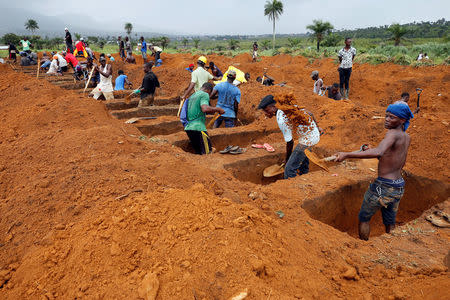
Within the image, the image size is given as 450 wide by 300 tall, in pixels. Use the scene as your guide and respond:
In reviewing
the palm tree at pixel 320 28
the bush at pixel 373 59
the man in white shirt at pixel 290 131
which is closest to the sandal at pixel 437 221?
the man in white shirt at pixel 290 131

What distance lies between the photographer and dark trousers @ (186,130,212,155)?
5.01m

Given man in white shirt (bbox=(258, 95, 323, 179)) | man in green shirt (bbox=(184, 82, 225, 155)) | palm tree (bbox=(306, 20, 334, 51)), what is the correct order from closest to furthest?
1. man in white shirt (bbox=(258, 95, 323, 179))
2. man in green shirt (bbox=(184, 82, 225, 155))
3. palm tree (bbox=(306, 20, 334, 51))

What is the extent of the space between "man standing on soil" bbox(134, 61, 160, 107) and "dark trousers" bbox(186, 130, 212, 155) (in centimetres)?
298

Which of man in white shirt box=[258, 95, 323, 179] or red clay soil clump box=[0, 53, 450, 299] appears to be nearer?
red clay soil clump box=[0, 53, 450, 299]

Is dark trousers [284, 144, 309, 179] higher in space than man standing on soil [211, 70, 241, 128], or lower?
lower

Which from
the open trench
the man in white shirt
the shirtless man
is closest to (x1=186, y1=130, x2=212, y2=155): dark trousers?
the open trench

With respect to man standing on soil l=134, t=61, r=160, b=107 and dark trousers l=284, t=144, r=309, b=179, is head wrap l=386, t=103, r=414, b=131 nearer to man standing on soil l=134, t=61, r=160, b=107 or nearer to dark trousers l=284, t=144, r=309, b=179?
dark trousers l=284, t=144, r=309, b=179

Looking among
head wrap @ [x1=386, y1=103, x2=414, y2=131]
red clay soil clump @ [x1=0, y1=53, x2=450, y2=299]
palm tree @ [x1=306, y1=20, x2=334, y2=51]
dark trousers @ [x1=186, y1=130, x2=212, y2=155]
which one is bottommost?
red clay soil clump @ [x1=0, y1=53, x2=450, y2=299]

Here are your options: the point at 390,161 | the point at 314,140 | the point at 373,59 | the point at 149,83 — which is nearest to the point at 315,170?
the point at 314,140

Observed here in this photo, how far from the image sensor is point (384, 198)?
9.55ft

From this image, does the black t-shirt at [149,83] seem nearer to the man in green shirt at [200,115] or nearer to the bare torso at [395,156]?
the man in green shirt at [200,115]

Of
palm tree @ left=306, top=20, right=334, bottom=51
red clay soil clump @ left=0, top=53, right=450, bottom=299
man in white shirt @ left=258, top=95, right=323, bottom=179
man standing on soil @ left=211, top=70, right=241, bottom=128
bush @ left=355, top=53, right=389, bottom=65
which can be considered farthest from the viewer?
palm tree @ left=306, top=20, right=334, bottom=51

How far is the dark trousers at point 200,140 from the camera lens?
A: 5.01 meters

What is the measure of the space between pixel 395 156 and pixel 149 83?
631 cm
